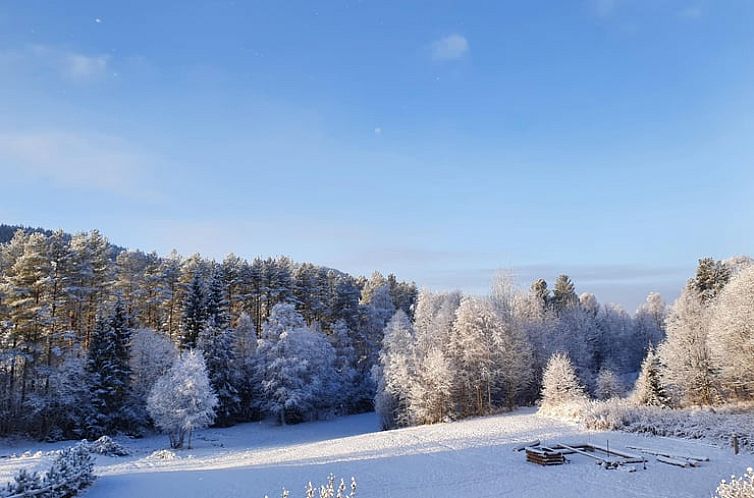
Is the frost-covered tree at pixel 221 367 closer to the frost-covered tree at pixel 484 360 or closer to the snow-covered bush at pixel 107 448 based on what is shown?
the snow-covered bush at pixel 107 448

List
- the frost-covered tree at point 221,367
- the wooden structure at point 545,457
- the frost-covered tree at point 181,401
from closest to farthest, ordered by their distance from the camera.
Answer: the wooden structure at point 545,457, the frost-covered tree at point 181,401, the frost-covered tree at point 221,367

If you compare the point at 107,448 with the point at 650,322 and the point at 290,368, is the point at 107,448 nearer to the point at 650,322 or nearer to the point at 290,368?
the point at 290,368

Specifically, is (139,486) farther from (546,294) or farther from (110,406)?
(546,294)

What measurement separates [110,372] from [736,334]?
38.2 m

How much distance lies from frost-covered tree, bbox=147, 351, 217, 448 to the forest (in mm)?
96

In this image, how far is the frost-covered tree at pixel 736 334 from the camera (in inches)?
1054

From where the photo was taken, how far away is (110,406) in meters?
33.5

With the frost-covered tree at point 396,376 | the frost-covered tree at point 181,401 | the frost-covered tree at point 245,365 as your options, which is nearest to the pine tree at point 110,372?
the frost-covered tree at point 181,401

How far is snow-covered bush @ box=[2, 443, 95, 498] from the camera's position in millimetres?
13398

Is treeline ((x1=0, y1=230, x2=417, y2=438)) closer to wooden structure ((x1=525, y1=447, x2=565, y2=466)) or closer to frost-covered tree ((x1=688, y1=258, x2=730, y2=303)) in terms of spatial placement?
wooden structure ((x1=525, y1=447, x2=565, y2=466))

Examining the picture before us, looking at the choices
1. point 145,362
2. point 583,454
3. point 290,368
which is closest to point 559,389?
point 583,454

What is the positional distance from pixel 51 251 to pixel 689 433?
39.3 meters

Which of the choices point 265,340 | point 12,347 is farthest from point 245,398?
point 12,347

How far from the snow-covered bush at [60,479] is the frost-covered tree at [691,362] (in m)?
32.0
